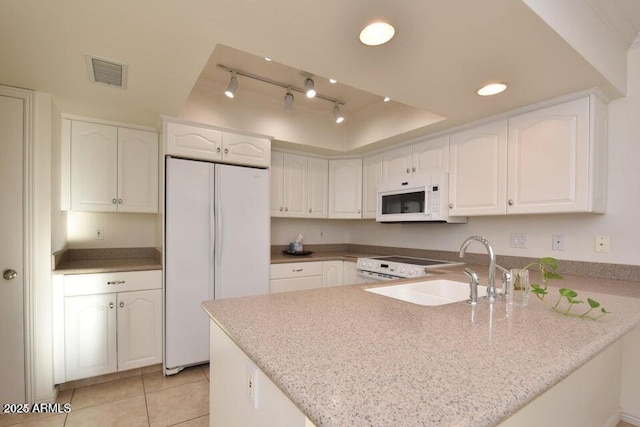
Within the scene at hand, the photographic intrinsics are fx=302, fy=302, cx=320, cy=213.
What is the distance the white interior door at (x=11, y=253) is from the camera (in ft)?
6.31

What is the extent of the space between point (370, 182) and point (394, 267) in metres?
1.15

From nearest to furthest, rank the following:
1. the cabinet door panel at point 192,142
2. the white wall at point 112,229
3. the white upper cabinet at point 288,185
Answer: the cabinet door panel at point 192,142
the white wall at point 112,229
the white upper cabinet at point 288,185

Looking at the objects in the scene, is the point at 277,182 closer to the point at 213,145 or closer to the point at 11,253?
the point at 213,145

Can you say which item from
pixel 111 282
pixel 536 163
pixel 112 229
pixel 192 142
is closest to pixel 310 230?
pixel 192 142

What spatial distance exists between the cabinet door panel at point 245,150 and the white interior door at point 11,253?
1327 mm

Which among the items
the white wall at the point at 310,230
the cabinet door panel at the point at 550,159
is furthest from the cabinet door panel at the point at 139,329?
the cabinet door panel at the point at 550,159

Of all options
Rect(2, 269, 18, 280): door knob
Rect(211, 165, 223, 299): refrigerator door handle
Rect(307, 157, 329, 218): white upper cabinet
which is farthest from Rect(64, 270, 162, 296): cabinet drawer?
Rect(307, 157, 329, 218): white upper cabinet

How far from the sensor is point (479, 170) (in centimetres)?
245

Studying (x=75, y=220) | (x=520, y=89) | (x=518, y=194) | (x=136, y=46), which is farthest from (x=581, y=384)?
(x=75, y=220)

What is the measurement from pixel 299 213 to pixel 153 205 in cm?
149

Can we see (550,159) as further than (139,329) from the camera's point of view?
No

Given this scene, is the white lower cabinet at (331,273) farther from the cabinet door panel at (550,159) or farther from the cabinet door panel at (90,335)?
the cabinet door panel at (90,335)

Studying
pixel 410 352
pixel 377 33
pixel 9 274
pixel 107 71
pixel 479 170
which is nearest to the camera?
pixel 410 352

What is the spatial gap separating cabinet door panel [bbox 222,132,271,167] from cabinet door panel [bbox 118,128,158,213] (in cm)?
65
